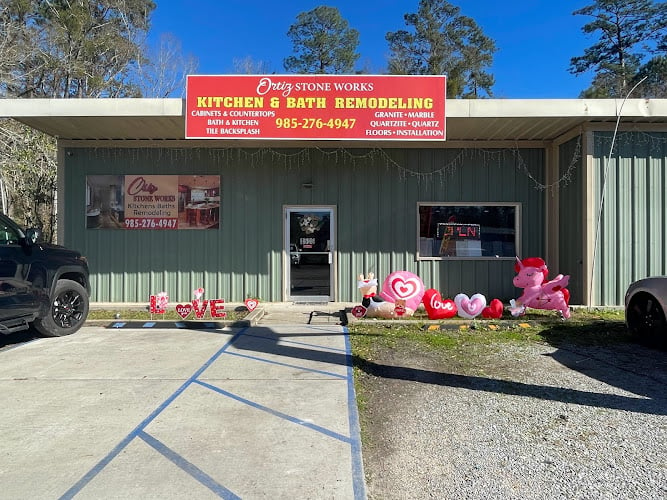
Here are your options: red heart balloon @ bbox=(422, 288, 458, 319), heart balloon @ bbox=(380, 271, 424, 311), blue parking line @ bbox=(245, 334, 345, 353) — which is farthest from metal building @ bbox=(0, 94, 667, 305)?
blue parking line @ bbox=(245, 334, 345, 353)

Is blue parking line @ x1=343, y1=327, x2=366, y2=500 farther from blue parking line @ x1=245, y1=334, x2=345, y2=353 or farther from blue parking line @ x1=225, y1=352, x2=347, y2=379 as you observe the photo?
blue parking line @ x1=245, y1=334, x2=345, y2=353

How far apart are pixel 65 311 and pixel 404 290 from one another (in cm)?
563

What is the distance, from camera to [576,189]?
984cm

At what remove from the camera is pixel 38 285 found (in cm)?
684

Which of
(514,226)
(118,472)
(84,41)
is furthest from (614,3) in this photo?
(118,472)

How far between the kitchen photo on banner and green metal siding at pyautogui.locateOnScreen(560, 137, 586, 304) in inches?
297

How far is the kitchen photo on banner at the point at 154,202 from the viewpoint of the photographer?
10.9m

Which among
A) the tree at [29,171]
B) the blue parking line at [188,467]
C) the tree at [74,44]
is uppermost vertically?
the tree at [74,44]

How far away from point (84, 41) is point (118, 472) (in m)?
28.0

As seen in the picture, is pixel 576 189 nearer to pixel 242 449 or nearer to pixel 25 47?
pixel 242 449

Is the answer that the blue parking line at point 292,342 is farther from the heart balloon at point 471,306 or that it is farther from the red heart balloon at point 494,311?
the red heart balloon at point 494,311

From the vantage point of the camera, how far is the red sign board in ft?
29.0

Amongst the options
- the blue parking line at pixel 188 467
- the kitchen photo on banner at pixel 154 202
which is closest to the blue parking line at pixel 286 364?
the blue parking line at pixel 188 467

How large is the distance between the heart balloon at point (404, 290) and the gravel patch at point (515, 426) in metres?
2.35
